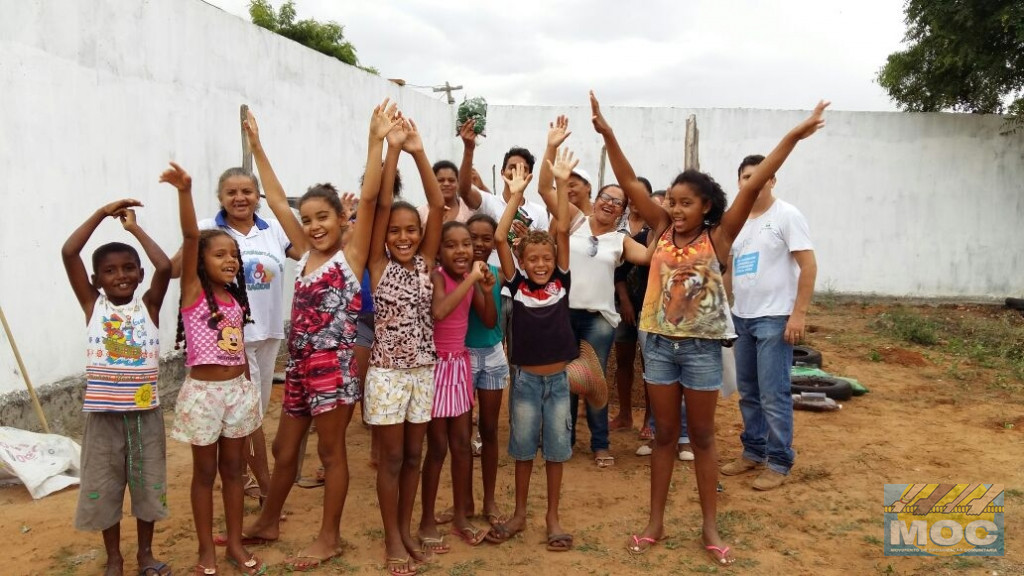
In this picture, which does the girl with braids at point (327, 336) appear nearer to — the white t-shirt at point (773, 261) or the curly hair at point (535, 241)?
the curly hair at point (535, 241)

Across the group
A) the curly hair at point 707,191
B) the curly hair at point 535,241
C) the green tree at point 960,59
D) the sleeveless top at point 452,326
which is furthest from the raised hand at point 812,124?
the green tree at point 960,59

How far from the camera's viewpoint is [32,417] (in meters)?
4.97

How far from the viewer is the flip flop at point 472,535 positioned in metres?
3.61

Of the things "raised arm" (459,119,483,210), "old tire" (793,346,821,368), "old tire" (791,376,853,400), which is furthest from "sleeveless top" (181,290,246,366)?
"old tire" (793,346,821,368)

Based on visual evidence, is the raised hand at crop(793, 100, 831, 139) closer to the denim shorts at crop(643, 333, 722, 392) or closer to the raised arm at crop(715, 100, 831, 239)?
the raised arm at crop(715, 100, 831, 239)

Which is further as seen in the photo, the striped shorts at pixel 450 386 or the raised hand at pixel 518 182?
the raised hand at pixel 518 182

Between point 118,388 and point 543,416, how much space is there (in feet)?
6.25

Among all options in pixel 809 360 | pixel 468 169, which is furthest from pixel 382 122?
pixel 809 360

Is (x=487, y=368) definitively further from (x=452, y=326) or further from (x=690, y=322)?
(x=690, y=322)

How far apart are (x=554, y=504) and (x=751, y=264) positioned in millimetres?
1905

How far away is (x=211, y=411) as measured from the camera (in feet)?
10.3

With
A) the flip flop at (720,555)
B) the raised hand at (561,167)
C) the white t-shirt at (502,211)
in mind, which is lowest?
the flip flop at (720,555)

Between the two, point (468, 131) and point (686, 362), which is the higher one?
point (468, 131)

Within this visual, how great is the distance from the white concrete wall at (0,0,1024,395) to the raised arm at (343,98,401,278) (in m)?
3.06
